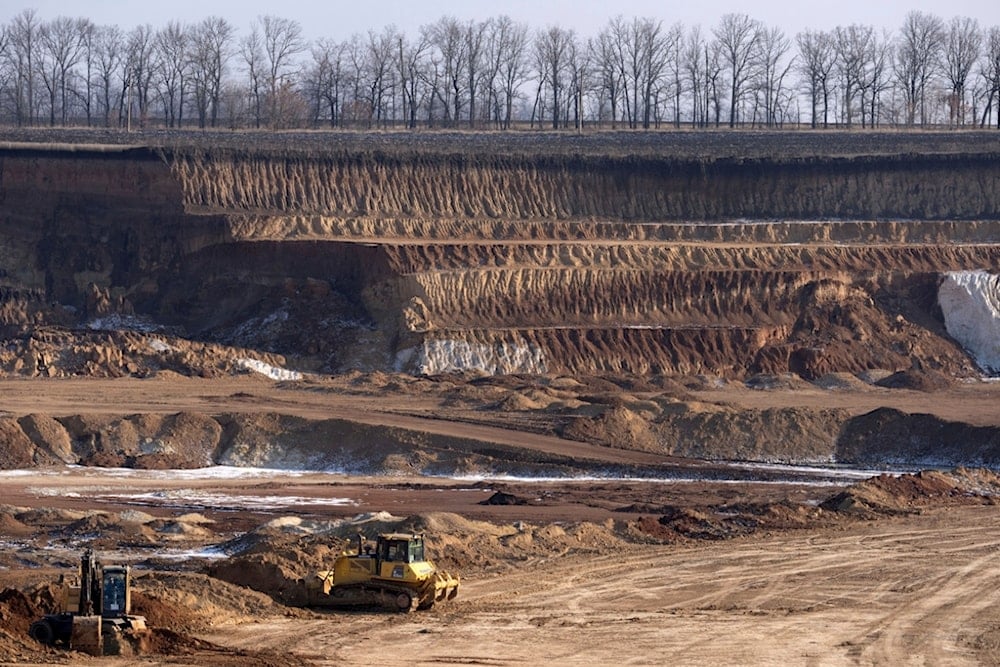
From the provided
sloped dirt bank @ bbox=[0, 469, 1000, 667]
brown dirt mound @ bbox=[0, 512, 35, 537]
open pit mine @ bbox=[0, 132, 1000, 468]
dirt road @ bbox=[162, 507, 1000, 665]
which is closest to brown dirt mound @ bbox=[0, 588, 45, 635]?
sloped dirt bank @ bbox=[0, 469, 1000, 667]

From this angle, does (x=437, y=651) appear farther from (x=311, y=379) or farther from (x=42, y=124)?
(x=42, y=124)

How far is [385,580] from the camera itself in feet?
83.9

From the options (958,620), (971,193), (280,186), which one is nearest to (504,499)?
(958,620)

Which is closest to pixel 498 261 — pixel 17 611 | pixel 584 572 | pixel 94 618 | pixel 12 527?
pixel 12 527

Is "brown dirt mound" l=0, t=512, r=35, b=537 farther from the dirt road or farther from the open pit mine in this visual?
the open pit mine

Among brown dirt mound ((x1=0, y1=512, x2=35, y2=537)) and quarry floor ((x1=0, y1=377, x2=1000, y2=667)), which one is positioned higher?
brown dirt mound ((x1=0, y1=512, x2=35, y2=537))

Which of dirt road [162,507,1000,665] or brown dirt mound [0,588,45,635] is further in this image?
dirt road [162,507,1000,665]

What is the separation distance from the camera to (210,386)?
168ft

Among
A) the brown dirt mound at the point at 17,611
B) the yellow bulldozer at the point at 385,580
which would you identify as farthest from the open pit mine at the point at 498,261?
the brown dirt mound at the point at 17,611

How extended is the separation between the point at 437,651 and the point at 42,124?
77.9 meters

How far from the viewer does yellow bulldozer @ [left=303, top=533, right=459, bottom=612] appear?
83.7 feet

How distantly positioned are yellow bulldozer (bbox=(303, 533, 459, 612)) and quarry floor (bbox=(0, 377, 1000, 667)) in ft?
0.97

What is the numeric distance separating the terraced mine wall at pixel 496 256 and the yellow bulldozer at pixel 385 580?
28.9 m

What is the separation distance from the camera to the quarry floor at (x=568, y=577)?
23172mm
